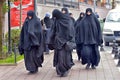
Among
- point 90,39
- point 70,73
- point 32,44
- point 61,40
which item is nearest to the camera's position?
point 61,40

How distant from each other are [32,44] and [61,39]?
99 centimetres

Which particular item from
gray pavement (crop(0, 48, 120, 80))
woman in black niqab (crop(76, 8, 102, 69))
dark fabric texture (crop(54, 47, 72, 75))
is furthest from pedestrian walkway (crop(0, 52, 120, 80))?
woman in black niqab (crop(76, 8, 102, 69))

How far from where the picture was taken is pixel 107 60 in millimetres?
15820

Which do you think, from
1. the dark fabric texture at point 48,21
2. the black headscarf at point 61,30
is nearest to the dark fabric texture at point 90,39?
the black headscarf at point 61,30

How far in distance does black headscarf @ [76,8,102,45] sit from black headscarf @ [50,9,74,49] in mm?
1571

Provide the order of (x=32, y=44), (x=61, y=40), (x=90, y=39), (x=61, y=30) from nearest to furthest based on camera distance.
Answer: (x=61, y=40)
(x=61, y=30)
(x=32, y=44)
(x=90, y=39)

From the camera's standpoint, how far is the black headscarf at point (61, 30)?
11602 mm

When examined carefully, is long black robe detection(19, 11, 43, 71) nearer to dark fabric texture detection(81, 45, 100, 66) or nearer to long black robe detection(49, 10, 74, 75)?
long black robe detection(49, 10, 74, 75)

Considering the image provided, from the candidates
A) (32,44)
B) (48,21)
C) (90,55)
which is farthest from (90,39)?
(48,21)

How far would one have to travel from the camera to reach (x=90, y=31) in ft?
43.4

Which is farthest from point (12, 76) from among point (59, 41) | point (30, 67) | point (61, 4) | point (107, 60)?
point (61, 4)

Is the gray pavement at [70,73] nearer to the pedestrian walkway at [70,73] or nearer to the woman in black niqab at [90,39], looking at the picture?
the pedestrian walkway at [70,73]

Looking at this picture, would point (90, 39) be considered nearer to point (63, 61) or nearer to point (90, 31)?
point (90, 31)

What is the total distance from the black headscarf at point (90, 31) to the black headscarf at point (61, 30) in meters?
1.57
